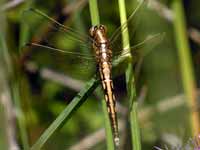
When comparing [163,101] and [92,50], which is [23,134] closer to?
[92,50]

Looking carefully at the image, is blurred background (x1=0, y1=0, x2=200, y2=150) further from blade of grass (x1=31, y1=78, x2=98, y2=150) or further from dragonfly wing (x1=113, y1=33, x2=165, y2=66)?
blade of grass (x1=31, y1=78, x2=98, y2=150)

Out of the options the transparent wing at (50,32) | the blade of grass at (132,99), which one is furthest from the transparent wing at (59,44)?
the blade of grass at (132,99)

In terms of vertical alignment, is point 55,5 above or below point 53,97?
above

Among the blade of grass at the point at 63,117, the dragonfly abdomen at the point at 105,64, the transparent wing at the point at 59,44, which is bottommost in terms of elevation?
the blade of grass at the point at 63,117

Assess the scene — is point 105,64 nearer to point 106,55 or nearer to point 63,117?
point 106,55

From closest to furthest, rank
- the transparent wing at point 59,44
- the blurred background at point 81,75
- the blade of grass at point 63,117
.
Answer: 1. the blade of grass at point 63,117
2. the transparent wing at point 59,44
3. the blurred background at point 81,75

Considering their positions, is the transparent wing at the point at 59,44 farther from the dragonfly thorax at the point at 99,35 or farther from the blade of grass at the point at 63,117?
the blade of grass at the point at 63,117

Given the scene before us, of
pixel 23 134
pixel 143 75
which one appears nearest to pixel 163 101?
pixel 143 75
